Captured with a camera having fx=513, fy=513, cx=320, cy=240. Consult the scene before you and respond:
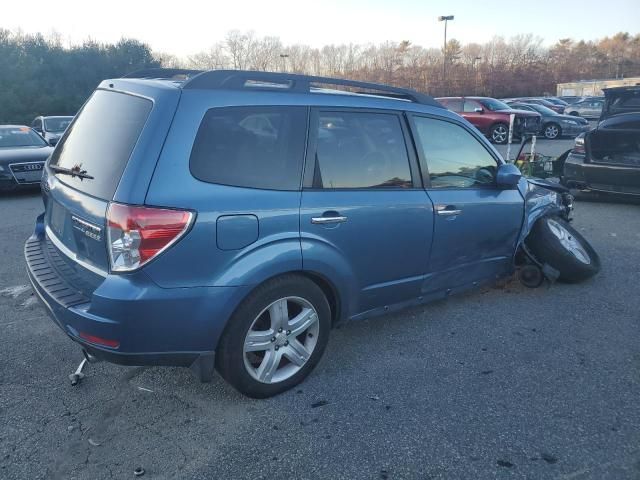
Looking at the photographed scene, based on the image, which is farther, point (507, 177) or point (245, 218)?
point (507, 177)

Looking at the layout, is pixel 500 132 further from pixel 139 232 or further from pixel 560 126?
pixel 139 232

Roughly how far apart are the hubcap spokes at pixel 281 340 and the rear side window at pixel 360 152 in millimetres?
759

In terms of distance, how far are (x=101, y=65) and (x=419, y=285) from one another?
1362 inches

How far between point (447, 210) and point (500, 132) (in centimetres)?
1659

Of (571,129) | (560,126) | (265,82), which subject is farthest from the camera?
(571,129)

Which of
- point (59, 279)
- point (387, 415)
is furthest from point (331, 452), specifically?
point (59, 279)

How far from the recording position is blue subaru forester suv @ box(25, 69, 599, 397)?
2490 millimetres

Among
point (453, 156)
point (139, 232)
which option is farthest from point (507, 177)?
point (139, 232)

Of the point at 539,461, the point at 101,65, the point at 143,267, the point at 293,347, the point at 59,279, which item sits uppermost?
the point at 101,65

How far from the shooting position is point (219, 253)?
2.59 metres

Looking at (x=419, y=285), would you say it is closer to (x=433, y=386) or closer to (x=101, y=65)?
(x=433, y=386)

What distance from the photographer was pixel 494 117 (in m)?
18.8

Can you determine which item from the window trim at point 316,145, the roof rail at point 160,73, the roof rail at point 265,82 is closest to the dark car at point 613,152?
the roof rail at point 265,82

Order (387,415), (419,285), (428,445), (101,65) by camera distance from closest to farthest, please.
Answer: (428,445)
(387,415)
(419,285)
(101,65)
